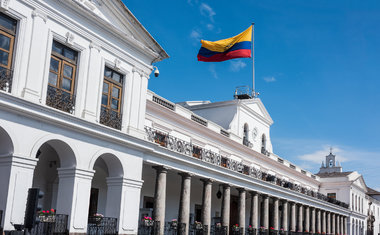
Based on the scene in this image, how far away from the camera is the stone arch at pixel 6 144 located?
13.8 meters

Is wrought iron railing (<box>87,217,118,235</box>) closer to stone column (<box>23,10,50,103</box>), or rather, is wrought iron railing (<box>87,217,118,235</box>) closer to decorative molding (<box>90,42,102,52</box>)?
stone column (<box>23,10,50,103</box>)

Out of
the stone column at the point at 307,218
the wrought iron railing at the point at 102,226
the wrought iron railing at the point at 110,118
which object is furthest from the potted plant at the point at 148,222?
the stone column at the point at 307,218

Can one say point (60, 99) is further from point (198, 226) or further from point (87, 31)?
point (198, 226)

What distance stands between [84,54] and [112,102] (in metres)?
2.34

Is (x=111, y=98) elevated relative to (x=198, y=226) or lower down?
elevated

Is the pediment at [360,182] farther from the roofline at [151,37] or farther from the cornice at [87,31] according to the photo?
the cornice at [87,31]

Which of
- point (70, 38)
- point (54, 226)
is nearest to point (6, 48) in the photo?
point (70, 38)

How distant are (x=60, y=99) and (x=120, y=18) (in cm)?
470

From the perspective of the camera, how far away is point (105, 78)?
59.3 feet

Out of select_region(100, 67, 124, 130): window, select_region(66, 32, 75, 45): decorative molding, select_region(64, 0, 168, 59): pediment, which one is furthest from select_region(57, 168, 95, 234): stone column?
select_region(64, 0, 168, 59): pediment

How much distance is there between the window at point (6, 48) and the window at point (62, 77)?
1.59 meters

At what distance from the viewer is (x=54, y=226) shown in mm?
15008

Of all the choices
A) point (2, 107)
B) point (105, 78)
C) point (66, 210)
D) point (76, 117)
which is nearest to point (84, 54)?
point (105, 78)

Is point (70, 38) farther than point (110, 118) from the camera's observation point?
No
